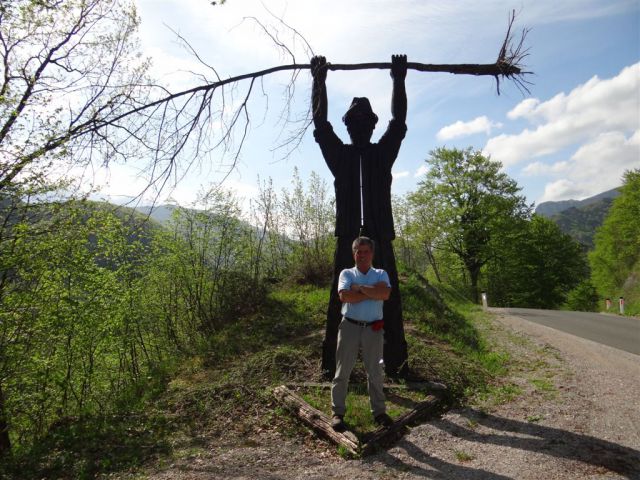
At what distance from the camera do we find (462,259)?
93.8 ft

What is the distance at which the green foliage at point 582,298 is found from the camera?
28.4m

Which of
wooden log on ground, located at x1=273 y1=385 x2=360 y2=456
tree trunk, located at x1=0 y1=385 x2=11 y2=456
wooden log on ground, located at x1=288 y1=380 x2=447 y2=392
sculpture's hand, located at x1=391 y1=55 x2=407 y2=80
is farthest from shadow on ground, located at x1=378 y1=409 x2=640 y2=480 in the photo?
tree trunk, located at x1=0 y1=385 x2=11 y2=456

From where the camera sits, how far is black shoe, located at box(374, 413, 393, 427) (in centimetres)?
393

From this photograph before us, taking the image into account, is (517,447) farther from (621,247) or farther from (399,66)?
(621,247)

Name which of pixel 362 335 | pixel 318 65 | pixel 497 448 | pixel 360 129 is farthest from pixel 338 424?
pixel 318 65

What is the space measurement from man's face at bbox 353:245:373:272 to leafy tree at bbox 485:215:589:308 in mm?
26604

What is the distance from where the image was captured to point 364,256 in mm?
3967

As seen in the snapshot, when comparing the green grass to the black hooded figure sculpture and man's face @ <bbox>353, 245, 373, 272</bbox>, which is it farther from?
man's face @ <bbox>353, 245, 373, 272</bbox>

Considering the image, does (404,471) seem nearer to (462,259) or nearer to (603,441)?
(603,441)

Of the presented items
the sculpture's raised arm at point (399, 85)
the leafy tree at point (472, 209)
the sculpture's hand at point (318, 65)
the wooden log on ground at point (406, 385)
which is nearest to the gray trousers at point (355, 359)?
the wooden log on ground at point (406, 385)

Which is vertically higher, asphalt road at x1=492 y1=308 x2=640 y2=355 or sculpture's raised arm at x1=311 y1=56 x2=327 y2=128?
sculpture's raised arm at x1=311 y1=56 x2=327 y2=128

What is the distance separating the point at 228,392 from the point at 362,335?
2.40m

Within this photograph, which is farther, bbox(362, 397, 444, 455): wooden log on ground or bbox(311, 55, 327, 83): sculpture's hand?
bbox(311, 55, 327, 83): sculpture's hand

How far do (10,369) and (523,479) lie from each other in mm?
6927
